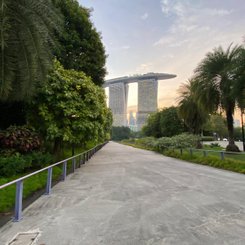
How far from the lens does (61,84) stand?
12250 mm

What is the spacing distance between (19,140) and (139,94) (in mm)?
128817

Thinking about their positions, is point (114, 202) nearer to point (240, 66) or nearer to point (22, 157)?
point (22, 157)

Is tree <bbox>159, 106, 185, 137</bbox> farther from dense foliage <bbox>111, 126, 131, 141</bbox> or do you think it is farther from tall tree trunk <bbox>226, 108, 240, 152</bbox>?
dense foliage <bbox>111, 126, 131, 141</bbox>

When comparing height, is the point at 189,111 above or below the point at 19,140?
above

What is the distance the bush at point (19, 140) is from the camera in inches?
401

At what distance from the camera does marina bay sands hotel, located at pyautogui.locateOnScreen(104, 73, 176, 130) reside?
449ft

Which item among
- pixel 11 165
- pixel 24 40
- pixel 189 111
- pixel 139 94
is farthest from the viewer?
pixel 139 94

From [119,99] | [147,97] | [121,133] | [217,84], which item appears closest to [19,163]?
[217,84]

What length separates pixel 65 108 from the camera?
11.8 meters

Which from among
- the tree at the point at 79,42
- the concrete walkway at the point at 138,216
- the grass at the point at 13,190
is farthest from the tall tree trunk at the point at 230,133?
the grass at the point at 13,190

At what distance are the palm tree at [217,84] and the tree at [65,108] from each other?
39.0ft

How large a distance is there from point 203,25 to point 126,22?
5.44 meters

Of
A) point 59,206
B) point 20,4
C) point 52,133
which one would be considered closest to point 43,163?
point 52,133

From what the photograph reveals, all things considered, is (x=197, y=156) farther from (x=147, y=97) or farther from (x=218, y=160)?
(x=147, y=97)
